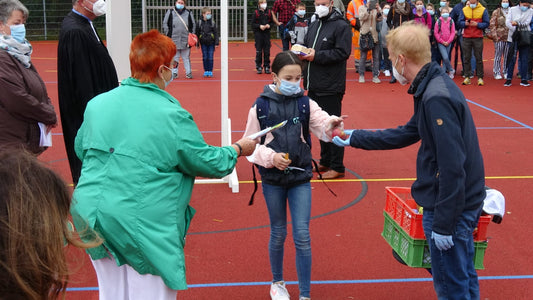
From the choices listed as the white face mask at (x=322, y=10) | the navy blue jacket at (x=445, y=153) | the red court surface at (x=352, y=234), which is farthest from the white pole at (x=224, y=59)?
the navy blue jacket at (x=445, y=153)

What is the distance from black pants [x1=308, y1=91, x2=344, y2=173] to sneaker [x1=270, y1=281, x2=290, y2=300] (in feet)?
11.5

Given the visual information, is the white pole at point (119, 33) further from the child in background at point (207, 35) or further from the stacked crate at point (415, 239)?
the child in background at point (207, 35)

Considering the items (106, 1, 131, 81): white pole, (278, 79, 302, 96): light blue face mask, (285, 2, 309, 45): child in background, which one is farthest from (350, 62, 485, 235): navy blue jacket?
(285, 2, 309, 45): child in background

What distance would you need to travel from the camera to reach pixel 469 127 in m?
3.73

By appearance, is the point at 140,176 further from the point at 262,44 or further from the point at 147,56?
the point at 262,44

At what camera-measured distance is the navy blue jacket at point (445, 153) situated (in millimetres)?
3621

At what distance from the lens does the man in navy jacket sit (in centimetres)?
363

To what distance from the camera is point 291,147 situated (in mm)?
4797

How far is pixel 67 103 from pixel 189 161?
291cm

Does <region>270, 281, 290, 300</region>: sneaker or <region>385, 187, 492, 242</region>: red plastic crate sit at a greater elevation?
<region>385, 187, 492, 242</region>: red plastic crate

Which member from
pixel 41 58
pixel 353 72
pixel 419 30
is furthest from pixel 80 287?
pixel 41 58

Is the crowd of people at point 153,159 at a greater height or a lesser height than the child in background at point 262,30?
lesser

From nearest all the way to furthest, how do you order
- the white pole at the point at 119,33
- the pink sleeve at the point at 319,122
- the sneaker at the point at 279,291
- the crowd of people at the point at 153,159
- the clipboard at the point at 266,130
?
the crowd of people at the point at 153,159, the clipboard at the point at 266,130, the pink sleeve at the point at 319,122, the sneaker at the point at 279,291, the white pole at the point at 119,33

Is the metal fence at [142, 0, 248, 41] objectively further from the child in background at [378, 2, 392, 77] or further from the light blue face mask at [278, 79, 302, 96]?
the light blue face mask at [278, 79, 302, 96]
